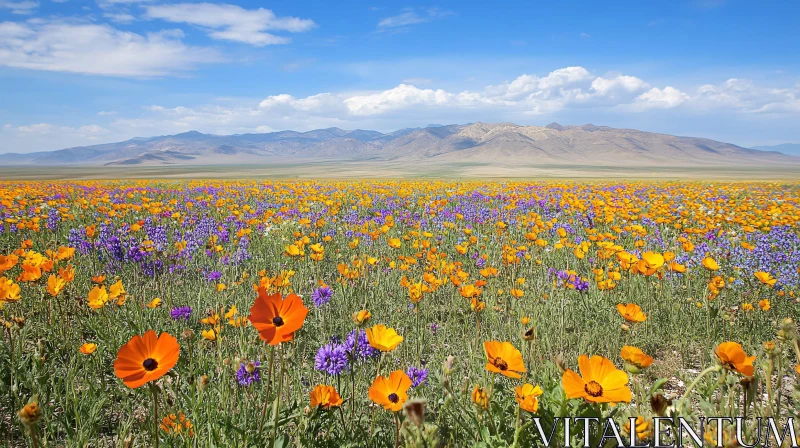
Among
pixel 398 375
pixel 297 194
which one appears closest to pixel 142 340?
pixel 398 375

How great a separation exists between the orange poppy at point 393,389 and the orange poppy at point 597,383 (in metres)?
0.64

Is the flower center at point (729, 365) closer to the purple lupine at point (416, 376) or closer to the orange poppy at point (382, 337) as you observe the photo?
the orange poppy at point (382, 337)

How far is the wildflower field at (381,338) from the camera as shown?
1.77 meters

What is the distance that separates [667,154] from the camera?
587ft

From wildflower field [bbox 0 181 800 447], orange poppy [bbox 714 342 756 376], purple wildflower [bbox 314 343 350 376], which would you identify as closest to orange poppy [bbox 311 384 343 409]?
wildflower field [bbox 0 181 800 447]

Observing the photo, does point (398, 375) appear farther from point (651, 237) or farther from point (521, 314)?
point (651, 237)

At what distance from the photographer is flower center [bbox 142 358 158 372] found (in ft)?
5.48

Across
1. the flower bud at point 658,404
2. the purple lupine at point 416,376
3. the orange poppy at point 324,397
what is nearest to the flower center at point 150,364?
the orange poppy at point 324,397

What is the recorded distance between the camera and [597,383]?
5.50ft

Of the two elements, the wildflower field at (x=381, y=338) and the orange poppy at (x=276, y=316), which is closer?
the orange poppy at (x=276, y=316)

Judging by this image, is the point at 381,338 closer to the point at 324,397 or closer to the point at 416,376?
the point at 324,397

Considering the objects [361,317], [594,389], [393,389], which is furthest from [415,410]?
[594,389]

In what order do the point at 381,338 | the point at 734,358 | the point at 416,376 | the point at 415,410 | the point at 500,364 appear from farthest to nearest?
the point at 416,376, the point at 381,338, the point at 500,364, the point at 734,358, the point at 415,410

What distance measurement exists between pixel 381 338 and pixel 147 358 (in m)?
1.02
